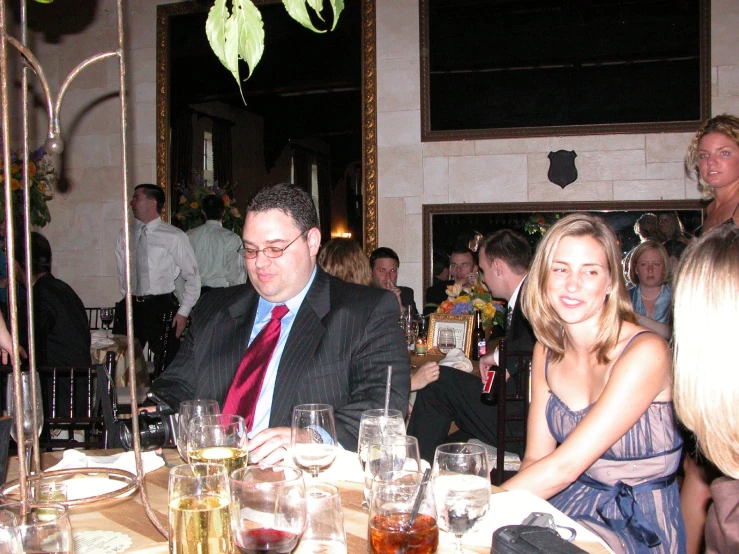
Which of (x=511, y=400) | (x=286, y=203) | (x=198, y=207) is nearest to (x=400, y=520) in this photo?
(x=286, y=203)

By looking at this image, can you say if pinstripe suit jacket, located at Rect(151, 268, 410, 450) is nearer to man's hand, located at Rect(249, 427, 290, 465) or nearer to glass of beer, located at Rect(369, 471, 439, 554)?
man's hand, located at Rect(249, 427, 290, 465)

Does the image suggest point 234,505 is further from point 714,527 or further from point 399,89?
point 399,89

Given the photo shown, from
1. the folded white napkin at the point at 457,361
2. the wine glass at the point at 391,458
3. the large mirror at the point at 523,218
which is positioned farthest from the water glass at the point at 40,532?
the large mirror at the point at 523,218

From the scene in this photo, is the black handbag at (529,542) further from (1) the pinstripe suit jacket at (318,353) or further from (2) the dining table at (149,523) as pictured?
(1) the pinstripe suit jacket at (318,353)

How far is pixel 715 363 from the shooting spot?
129 centimetres

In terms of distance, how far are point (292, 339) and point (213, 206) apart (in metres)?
5.17

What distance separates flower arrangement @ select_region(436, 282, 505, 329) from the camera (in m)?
4.07

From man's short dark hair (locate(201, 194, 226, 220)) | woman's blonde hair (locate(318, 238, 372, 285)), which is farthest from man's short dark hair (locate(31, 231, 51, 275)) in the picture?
man's short dark hair (locate(201, 194, 226, 220))

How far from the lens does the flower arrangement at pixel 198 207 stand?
7.38 m

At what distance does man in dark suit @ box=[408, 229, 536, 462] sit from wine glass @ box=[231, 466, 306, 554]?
2.43m

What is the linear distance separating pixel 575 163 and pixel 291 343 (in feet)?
16.5

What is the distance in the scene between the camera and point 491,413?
343cm

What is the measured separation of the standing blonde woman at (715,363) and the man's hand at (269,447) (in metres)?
0.81

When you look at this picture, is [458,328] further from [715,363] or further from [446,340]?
[715,363]
